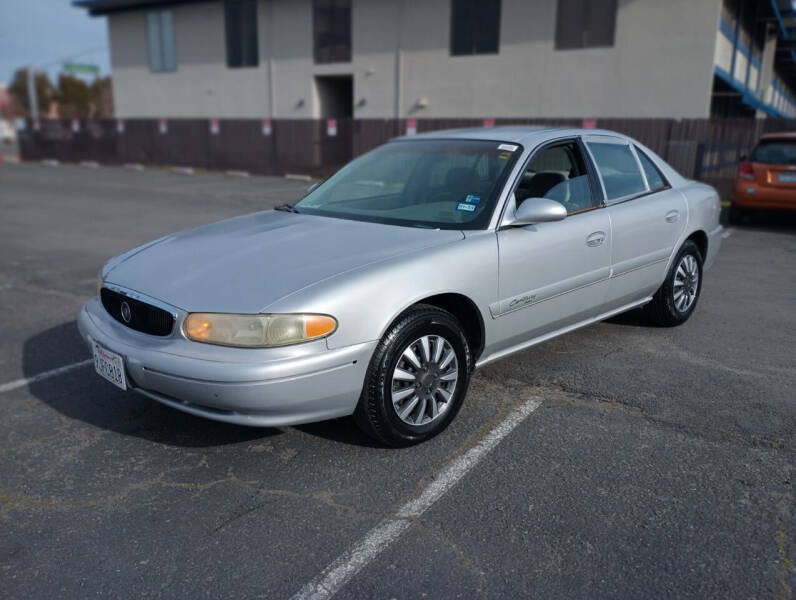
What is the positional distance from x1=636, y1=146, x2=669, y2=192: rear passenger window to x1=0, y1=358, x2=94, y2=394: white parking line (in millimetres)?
4294

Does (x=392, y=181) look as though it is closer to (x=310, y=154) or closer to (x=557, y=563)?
(x=557, y=563)

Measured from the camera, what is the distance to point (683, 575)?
2588 mm

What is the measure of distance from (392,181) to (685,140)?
13.6 meters

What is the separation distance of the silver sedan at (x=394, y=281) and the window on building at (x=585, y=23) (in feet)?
49.5

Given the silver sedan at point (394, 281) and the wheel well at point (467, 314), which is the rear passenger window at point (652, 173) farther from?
the wheel well at point (467, 314)

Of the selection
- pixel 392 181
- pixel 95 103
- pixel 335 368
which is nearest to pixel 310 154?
pixel 392 181

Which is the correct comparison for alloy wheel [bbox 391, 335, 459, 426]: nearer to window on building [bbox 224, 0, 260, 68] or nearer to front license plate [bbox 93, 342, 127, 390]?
front license plate [bbox 93, 342, 127, 390]

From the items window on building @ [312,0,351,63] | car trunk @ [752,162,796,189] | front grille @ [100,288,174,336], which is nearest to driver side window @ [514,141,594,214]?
front grille @ [100,288,174,336]

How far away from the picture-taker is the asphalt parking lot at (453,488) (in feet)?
8.55

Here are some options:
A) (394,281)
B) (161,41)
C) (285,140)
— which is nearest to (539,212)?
(394,281)

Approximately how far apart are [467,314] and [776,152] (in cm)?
897

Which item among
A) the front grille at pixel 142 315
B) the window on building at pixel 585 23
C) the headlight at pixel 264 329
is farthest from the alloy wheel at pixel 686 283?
the window on building at pixel 585 23

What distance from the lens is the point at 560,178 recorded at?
4551 mm

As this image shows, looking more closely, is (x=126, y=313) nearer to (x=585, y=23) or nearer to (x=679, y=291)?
(x=679, y=291)
